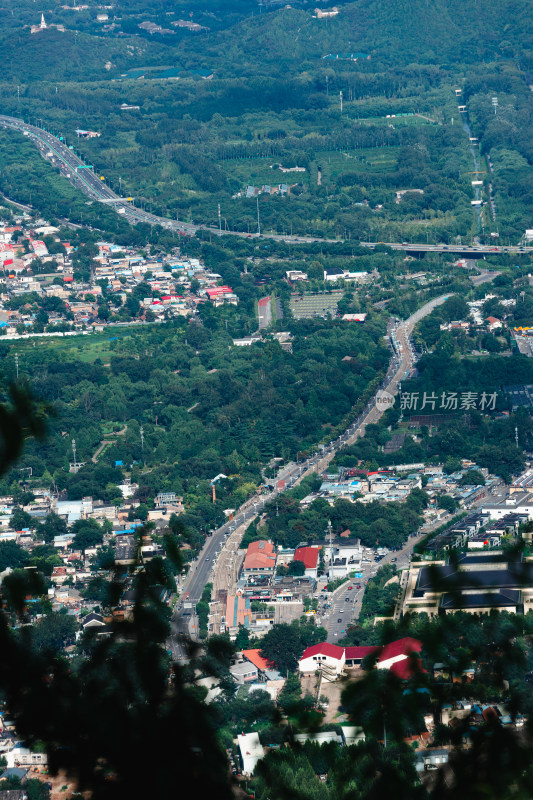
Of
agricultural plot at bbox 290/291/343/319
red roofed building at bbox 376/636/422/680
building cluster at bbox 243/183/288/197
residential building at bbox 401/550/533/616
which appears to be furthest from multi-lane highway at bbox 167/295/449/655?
building cluster at bbox 243/183/288/197

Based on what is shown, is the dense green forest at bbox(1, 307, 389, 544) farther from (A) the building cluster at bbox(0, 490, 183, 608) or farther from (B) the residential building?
(B) the residential building

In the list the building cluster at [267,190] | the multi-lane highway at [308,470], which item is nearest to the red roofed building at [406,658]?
the multi-lane highway at [308,470]

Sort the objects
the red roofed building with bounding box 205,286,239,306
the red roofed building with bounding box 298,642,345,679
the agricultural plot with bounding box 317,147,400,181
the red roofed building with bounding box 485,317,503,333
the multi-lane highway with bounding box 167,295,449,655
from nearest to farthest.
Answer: the red roofed building with bounding box 298,642,345,679 < the multi-lane highway with bounding box 167,295,449,655 < the red roofed building with bounding box 485,317,503,333 < the red roofed building with bounding box 205,286,239,306 < the agricultural plot with bounding box 317,147,400,181

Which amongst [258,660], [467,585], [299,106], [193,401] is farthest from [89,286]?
[467,585]

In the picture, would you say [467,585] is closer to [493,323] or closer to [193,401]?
[193,401]

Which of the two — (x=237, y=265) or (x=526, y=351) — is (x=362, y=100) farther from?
(x=526, y=351)

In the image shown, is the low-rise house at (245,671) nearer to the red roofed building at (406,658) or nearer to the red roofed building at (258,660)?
the red roofed building at (258,660)
